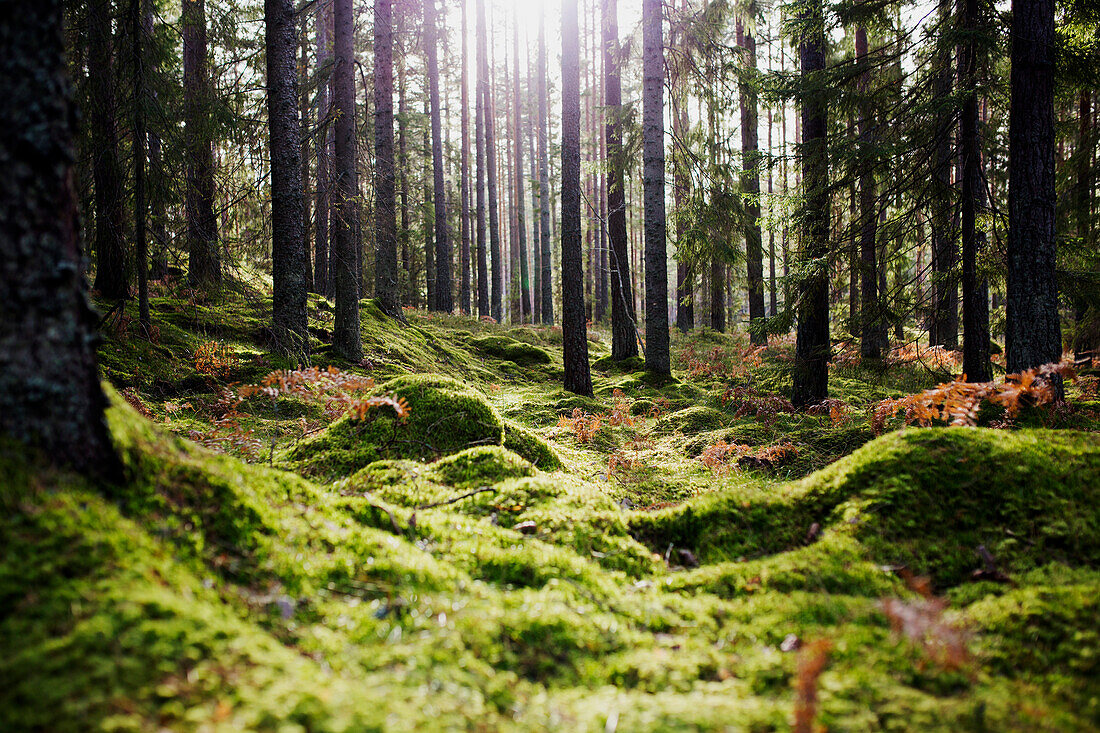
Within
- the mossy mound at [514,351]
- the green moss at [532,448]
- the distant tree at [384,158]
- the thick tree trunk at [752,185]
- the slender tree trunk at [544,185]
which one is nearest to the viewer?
the green moss at [532,448]

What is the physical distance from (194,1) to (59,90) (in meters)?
10.1

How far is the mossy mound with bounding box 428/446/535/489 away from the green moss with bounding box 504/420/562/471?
734 millimetres

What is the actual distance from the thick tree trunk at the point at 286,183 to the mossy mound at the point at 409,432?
3.41 metres

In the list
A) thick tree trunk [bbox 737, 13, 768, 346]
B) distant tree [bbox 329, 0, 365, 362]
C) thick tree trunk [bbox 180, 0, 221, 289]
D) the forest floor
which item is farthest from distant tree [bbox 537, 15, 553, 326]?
the forest floor

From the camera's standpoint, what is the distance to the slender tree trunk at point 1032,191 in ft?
17.5

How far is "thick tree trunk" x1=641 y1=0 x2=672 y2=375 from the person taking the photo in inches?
415

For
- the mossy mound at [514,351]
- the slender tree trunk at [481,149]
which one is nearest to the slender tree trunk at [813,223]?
the mossy mound at [514,351]

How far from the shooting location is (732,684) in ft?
5.75

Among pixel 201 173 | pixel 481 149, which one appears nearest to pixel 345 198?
pixel 201 173

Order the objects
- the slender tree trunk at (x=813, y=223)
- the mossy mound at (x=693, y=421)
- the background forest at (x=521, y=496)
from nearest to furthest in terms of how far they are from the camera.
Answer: the background forest at (x=521, y=496) → the slender tree trunk at (x=813, y=223) → the mossy mound at (x=693, y=421)

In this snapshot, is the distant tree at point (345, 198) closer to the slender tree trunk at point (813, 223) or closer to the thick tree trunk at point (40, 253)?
the slender tree trunk at point (813, 223)

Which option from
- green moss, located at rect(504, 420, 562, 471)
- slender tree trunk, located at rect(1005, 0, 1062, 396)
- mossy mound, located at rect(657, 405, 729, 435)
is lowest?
mossy mound, located at rect(657, 405, 729, 435)

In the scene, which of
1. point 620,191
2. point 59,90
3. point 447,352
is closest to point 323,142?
point 447,352

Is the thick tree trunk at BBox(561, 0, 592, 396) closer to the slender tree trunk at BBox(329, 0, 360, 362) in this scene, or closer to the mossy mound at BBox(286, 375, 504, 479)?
the slender tree trunk at BBox(329, 0, 360, 362)
